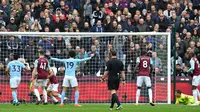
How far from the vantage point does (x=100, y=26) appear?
36.3 m

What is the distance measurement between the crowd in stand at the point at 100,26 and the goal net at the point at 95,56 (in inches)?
1.8

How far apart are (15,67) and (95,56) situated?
4.33 meters

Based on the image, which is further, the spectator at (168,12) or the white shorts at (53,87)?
the spectator at (168,12)

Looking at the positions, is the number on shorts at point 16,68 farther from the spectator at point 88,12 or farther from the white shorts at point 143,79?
the spectator at point 88,12

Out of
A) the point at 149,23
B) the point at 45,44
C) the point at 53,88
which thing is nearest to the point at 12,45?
the point at 45,44

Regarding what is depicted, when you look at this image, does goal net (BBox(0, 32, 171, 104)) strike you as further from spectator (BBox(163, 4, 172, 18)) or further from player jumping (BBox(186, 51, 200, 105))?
spectator (BBox(163, 4, 172, 18))

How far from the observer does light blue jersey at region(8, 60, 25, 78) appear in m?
31.2

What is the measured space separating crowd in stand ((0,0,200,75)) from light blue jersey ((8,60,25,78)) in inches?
70.6

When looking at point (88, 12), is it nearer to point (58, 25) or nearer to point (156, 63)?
point (58, 25)

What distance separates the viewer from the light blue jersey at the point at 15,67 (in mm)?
31172

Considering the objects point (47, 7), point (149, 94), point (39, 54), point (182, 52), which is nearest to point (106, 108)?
point (149, 94)

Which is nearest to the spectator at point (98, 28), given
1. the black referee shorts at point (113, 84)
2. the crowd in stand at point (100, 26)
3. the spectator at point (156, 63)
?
the crowd in stand at point (100, 26)

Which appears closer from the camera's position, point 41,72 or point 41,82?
point 41,72

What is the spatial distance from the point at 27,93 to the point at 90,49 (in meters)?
3.61
